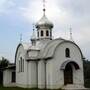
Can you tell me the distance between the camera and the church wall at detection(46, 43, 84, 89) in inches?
927

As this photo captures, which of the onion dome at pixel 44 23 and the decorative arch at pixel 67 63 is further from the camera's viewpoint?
the onion dome at pixel 44 23

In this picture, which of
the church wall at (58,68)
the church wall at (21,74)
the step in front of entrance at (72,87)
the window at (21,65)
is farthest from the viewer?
the window at (21,65)

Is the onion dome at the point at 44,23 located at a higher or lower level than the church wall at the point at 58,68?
higher

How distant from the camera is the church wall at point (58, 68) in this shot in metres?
23.5

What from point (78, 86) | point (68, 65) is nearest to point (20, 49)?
point (68, 65)

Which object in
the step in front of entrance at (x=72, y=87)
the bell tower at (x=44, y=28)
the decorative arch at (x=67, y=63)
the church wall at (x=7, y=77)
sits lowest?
the step in front of entrance at (x=72, y=87)

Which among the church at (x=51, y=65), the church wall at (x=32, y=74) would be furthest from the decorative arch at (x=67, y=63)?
the church wall at (x=32, y=74)

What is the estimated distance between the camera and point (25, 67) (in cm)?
2583

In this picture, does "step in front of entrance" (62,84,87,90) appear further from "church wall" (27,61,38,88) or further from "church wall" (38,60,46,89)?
"church wall" (27,61,38,88)

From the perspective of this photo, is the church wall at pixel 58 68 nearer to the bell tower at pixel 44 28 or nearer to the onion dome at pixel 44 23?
the bell tower at pixel 44 28

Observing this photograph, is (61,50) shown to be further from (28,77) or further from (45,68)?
(28,77)

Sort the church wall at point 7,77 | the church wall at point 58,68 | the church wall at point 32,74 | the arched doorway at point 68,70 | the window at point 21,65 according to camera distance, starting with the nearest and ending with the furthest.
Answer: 1. the church wall at point 58,68
2. the arched doorway at point 68,70
3. the church wall at point 32,74
4. the window at point 21,65
5. the church wall at point 7,77

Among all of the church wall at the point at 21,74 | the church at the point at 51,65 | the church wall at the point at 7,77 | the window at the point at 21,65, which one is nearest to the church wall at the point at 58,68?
the church at the point at 51,65

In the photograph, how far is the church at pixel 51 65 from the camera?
78.1ft
